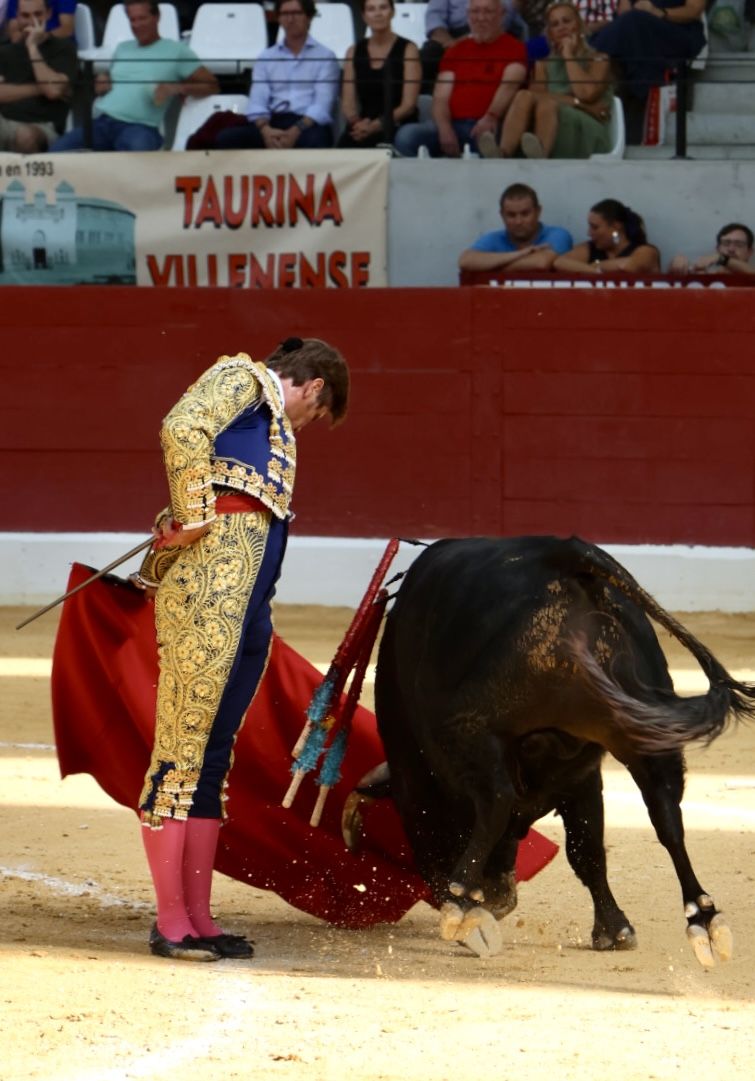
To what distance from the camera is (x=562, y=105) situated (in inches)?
357

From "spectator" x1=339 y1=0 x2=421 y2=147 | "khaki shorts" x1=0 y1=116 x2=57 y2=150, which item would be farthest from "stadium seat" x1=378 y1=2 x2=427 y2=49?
"khaki shorts" x1=0 y1=116 x2=57 y2=150

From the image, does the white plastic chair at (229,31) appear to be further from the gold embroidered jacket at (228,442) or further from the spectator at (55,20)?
the gold embroidered jacket at (228,442)

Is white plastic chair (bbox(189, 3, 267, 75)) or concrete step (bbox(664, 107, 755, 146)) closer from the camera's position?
concrete step (bbox(664, 107, 755, 146))

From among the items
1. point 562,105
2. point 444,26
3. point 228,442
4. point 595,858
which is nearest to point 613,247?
point 562,105

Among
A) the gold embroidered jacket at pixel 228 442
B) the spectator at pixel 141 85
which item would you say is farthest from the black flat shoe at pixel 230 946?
the spectator at pixel 141 85

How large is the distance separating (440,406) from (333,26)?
2.85 metres

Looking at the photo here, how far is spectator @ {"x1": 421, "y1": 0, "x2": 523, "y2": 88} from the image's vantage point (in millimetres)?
9453

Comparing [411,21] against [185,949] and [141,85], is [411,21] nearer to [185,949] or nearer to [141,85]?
[141,85]

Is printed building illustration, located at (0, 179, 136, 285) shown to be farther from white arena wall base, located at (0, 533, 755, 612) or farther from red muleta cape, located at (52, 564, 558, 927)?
red muleta cape, located at (52, 564, 558, 927)

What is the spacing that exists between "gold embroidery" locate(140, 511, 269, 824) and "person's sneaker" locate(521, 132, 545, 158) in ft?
19.3

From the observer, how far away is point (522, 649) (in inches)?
129

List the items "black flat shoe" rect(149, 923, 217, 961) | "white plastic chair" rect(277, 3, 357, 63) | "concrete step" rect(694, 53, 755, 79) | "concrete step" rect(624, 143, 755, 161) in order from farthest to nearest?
"white plastic chair" rect(277, 3, 357, 63) → "concrete step" rect(694, 53, 755, 79) → "concrete step" rect(624, 143, 755, 161) → "black flat shoe" rect(149, 923, 217, 961)

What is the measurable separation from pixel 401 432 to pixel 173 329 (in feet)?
3.75

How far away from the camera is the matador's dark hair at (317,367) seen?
3459 mm
